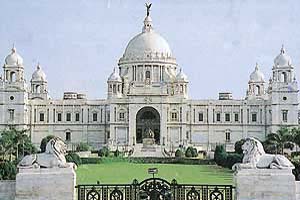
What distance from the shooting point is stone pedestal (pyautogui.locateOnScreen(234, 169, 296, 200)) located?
19.1 meters

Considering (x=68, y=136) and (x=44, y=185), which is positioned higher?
(x=68, y=136)

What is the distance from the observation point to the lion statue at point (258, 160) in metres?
19.3

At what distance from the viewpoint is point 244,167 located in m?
19.4

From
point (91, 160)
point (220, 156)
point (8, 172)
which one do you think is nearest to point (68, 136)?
point (91, 160)

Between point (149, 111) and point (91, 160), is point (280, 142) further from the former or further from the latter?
point (149, 111)

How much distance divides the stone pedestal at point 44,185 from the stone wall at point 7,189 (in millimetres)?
512

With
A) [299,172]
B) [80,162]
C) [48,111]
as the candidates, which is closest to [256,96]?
[48,111]

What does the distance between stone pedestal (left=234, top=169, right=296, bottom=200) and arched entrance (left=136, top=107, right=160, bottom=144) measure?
63.2m

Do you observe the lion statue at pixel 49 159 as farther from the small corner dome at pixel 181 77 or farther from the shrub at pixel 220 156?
the small corner dome at pixel 181 77

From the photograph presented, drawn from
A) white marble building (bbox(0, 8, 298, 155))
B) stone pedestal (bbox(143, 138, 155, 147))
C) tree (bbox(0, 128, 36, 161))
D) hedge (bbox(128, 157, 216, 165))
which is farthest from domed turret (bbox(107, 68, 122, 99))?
tree (bbox(0, 128, 36, 161))

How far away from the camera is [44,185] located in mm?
19031

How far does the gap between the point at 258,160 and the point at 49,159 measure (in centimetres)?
628

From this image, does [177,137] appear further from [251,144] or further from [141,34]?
[251,144]

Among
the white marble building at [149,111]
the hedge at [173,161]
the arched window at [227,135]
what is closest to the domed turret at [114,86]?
the white marble building at [149,111]
